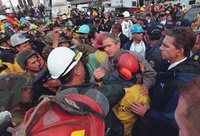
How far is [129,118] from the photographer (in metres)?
1.92

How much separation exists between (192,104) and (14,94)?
167 centimetres

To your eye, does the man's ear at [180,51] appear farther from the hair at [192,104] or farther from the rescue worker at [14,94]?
the rescue worker at [14,94]

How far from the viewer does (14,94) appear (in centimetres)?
147

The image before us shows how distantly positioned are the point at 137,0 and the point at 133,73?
821 inches

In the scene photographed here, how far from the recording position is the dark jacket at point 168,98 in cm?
149

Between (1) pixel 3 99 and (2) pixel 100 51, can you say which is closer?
(1) pixel 3 99

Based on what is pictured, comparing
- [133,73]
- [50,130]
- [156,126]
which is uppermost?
[50,130]

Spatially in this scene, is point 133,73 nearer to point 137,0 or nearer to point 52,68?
point 52,68

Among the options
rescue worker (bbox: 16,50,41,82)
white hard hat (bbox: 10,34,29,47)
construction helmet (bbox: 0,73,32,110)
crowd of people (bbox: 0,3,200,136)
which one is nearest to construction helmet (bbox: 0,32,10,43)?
white hard hat (bbox: 10,34,29,47)

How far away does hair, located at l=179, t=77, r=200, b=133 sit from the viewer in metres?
0.66

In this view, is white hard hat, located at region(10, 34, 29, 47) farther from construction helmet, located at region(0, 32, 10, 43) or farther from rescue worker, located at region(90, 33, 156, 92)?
rescue worker, located at region(90, 33, 156, 92)

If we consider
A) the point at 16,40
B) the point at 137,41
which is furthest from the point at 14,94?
the point at 137,41

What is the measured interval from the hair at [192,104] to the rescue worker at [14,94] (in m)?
1.43

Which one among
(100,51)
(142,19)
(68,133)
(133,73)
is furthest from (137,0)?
(68,133)
